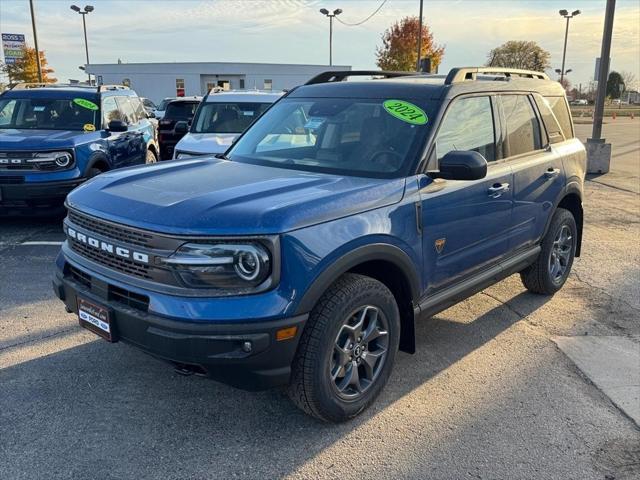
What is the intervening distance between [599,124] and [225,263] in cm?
1357

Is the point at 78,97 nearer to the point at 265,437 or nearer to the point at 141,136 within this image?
the point at 141,136

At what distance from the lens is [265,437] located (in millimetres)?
3137

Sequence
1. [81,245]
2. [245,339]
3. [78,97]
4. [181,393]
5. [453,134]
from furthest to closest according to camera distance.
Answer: [78,97]
[453,134]
[181,393]
[81,245]
[245,339]

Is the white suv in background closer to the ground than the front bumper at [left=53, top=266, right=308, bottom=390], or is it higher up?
higher up

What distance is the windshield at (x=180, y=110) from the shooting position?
14858 mm

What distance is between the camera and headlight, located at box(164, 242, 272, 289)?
2715 millimetres

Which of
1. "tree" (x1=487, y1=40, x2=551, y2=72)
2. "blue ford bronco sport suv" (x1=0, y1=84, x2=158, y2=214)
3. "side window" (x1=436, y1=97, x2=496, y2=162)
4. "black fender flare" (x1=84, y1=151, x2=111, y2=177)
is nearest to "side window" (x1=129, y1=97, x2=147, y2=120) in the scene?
"blue ford bronco sport suv" (x1=0, y1=84, x2=158, y2=214)

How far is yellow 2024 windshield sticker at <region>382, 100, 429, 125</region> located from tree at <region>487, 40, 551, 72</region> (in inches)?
2832

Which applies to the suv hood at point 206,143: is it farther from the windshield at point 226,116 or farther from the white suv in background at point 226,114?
the windshield at point 226,116

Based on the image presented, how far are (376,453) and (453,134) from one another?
2105 millimetres

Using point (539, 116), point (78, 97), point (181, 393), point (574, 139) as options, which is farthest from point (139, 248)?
point (78, 97)

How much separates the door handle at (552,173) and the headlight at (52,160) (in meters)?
5.68

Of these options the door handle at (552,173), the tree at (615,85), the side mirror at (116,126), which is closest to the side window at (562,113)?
the door handle at (552,173)

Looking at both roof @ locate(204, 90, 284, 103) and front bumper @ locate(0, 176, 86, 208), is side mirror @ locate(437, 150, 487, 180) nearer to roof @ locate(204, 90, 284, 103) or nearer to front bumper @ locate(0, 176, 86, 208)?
front bumper @ locate(0, 176, 86, 208)
